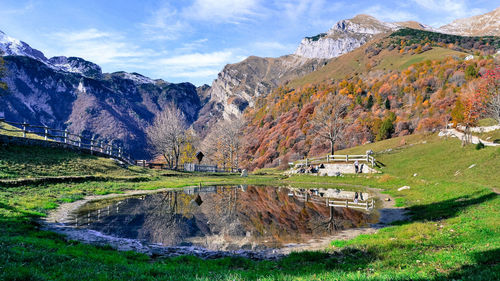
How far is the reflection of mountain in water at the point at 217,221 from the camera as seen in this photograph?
46.4 ft

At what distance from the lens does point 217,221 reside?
18.4 meters

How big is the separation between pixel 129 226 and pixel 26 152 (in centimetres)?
2200

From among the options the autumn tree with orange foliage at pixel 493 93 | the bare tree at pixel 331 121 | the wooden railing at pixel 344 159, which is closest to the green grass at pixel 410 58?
the bare tree at pixel 331 121

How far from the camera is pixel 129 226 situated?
15.9 metres

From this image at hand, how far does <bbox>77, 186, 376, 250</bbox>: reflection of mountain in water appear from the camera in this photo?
14.2 meters

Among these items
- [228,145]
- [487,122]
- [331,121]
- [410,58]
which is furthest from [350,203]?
[410,58]

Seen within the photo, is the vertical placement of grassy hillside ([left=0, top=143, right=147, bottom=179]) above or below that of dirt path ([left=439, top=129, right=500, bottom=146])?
below

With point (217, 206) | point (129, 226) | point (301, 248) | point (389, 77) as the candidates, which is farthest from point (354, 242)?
point (389, 77)

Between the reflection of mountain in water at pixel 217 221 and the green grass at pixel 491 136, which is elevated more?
the green grass at pixel 491 136

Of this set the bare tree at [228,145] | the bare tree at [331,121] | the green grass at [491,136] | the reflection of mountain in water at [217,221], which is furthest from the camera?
the bare tree at [228,145]

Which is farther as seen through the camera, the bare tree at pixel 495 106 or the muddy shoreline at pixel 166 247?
the bare tree at pixel 495 106

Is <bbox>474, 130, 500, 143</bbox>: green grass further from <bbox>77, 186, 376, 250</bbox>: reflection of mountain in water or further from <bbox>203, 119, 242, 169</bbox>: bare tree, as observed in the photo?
<bbox>203, 119, 242, 169</bbox>: bare tree

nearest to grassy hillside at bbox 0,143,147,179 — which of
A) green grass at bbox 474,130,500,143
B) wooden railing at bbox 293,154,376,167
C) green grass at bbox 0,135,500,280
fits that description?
green grass at bbox 0,135,500,280

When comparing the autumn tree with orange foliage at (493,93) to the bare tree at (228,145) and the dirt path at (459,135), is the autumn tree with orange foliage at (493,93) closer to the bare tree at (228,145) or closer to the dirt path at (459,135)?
the dirt path at (459,135)
